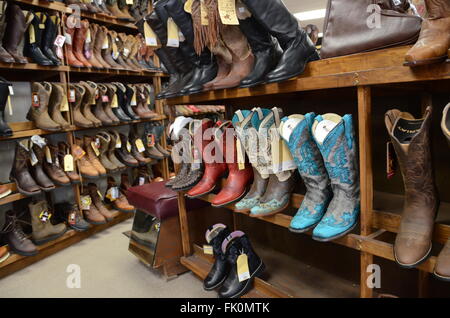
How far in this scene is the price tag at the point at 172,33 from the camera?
1.83 metres

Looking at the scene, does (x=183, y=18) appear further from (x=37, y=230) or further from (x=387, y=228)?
(x=37, y=230)

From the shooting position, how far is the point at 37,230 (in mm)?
2705

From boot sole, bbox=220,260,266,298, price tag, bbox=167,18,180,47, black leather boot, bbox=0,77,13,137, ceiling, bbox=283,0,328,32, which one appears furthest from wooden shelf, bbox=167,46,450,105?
ceiling, bbox=283,0,328,32

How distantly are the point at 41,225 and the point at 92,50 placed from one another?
1793 millimetres

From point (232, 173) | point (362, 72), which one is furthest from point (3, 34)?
Answer: point (362, 72)

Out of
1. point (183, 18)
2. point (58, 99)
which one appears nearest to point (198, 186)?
point (183, 18)

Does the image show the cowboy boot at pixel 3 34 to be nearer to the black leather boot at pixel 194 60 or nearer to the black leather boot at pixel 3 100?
the black leather boot at pixel 3 100

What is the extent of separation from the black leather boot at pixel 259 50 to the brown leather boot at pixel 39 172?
2.03 m

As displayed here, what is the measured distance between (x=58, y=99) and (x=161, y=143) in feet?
4.77

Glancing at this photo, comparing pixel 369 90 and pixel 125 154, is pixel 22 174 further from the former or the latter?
pixel 369 90

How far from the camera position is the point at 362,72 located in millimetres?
1195

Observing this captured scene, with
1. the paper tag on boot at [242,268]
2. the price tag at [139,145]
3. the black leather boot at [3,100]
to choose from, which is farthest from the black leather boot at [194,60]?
the price tag at [139,145]

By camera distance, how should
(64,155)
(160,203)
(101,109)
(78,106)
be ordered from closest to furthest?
1. (160,203)
2. (64,155)
3. (78,106)
4. (101,109)

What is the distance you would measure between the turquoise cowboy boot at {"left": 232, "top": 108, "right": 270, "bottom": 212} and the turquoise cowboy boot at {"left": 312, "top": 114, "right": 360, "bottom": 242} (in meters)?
0.34
